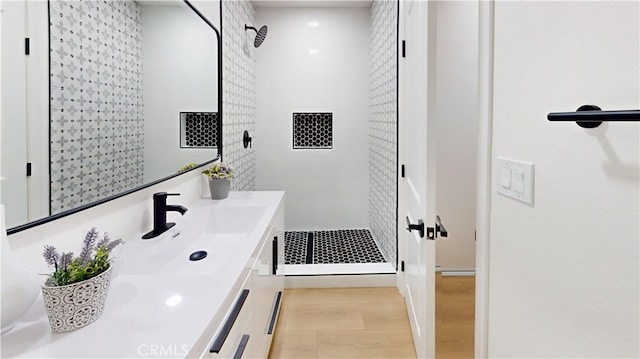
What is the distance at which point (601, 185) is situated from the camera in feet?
2.44

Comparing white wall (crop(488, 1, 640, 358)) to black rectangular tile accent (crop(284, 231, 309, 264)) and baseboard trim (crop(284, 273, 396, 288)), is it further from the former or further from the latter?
black rectangular tile accent (crop(284, 231, 309, 264))

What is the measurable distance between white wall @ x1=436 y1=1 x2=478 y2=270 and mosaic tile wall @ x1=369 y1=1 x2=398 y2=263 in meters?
0.44

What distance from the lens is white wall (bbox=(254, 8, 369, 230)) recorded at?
13.8 feet

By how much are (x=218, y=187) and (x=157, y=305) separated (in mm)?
1425

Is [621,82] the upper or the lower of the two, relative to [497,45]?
lower

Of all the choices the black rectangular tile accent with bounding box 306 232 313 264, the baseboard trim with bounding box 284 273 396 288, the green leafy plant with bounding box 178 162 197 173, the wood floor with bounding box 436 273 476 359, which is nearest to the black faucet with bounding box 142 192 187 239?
the green leafy plant with bounding box 178 162 197 173

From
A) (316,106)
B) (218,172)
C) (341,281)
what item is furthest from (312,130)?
(218,172)

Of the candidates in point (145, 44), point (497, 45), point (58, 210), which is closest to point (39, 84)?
point (58, 210)

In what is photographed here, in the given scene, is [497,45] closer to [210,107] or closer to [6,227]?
[6,227]

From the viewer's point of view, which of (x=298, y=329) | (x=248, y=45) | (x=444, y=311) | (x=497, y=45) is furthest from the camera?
(x=248, y=45)

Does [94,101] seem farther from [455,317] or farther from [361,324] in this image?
[455,317]

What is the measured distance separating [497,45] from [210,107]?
1774 mm

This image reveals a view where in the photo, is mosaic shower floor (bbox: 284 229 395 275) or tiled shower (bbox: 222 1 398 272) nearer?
mosaic shower floor (bbox: 284 229 395 275)

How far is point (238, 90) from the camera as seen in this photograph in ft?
10.8
